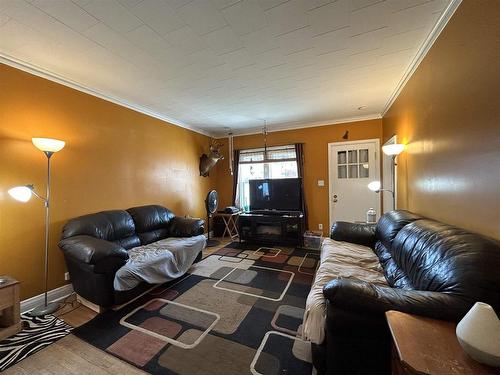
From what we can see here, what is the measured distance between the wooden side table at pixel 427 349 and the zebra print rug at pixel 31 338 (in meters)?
2.55

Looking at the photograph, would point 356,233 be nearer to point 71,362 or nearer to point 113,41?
point 71,362

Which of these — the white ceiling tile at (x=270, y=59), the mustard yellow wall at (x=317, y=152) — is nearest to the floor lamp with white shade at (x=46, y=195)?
the white ceiling tile at (x=270, y=59)

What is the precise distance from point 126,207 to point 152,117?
1.67m

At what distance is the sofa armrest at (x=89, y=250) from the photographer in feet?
6.85

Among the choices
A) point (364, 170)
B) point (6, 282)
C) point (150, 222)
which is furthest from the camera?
point (364, 170)

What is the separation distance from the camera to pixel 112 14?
1.68 m

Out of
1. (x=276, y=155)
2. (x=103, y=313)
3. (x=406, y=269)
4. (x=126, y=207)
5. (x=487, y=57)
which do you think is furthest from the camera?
(x=276, y=155)

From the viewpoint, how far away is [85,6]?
5.26 feet

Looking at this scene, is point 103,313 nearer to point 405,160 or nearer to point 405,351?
point 405,351

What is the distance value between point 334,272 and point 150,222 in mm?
2751

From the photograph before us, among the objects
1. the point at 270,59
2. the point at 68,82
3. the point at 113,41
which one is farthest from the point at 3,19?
the point at 270,59

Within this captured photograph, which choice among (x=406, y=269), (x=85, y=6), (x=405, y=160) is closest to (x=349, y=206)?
(x=405, y=160)

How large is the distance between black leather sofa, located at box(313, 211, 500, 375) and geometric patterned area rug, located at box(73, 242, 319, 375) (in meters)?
0.44

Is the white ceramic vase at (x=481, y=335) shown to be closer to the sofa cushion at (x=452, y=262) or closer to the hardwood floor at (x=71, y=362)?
the sofa cushion at (x=452, y=262)
